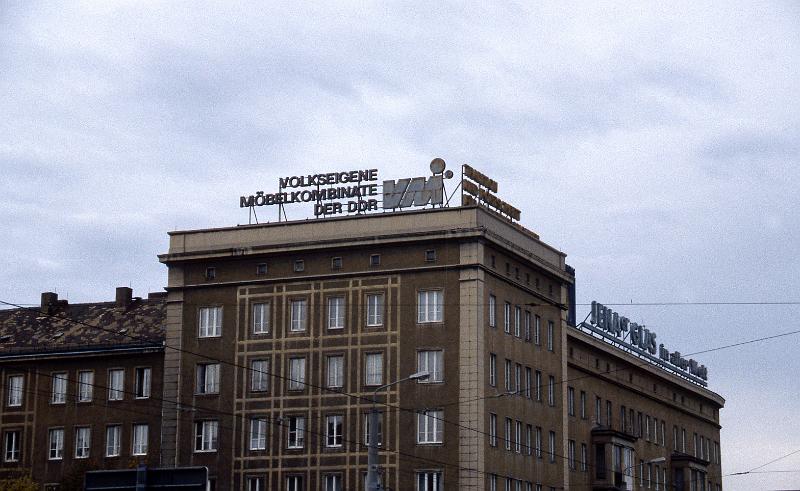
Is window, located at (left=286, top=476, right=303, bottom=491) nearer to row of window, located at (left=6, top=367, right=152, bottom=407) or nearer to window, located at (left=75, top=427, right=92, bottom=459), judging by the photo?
row of window, located at (left=6, top=367, right=152, bottom=407)

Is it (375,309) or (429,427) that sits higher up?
(375,309)

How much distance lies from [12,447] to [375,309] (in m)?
30.3

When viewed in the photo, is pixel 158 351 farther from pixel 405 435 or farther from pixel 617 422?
pixel 617 422

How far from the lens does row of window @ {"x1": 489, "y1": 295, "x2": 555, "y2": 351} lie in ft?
320

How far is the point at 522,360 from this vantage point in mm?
101625

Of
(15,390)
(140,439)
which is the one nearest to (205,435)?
(140,439)

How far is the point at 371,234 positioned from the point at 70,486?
86.2 ft

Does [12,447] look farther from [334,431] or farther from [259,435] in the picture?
[334,431]

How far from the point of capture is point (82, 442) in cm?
10625

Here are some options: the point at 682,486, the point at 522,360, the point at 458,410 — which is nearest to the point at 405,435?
the point at 458,410

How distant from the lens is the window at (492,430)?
9544 cm

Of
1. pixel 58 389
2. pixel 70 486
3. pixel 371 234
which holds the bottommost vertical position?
pixel 70 486

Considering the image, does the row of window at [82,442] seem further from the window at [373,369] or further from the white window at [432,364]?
the white window at [432,364]

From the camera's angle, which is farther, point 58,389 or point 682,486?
point 682,486
